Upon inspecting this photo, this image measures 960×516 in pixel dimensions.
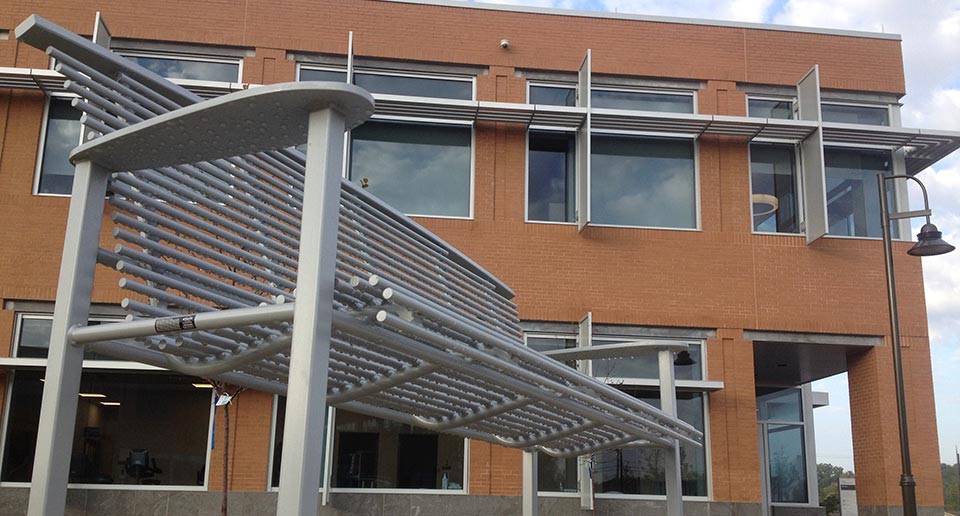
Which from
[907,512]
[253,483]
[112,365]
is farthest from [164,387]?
[907,512]

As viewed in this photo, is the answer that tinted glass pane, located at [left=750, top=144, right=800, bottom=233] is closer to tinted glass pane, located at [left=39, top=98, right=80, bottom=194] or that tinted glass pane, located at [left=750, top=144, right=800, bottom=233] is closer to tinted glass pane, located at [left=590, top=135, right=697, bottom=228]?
tinted glass pane, located at [left=590, top=135, right=697, bottom=228]

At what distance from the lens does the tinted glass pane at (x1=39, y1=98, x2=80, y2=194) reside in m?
14.6

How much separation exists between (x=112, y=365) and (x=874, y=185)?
12.0m

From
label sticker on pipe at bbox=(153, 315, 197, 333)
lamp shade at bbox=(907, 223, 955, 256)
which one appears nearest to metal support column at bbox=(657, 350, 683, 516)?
label sticker on pipe at bbox=(153, 315, 197, 333)

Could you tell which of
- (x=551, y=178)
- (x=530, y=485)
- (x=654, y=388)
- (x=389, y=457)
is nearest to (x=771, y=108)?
(x=551, y=178)

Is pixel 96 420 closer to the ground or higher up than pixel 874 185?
closer to the ground

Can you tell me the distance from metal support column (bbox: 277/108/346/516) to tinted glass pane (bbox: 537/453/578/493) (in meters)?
11.1

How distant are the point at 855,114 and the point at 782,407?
7096 mm

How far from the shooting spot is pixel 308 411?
3334 millimetres

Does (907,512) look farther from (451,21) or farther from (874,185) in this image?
(451,21)

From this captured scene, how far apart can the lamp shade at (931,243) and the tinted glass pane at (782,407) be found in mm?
8294

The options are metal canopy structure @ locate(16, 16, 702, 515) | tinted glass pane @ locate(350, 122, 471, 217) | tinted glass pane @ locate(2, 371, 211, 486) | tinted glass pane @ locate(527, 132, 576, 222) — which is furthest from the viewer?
tinted glass pane @ locate(527, 132, 576, 222)

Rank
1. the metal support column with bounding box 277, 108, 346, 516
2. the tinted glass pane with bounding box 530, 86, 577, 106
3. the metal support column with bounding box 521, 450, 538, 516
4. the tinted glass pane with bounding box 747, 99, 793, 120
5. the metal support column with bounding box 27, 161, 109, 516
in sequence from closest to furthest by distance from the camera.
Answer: the metal support column with bounding box 277, 108, 346, 516 → the metal support column with bounding box 27, 161, 109, 516 → the metal support column with bounding box 521, 450, 538, 516 → the tinted glass pane with bounding box 530, 86, 577, 106 → the tinted glass pane with bounding box 747, 99, 793, 120

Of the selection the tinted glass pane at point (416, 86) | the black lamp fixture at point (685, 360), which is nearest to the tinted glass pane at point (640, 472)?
the black lamp fixture at point (685, 360)
